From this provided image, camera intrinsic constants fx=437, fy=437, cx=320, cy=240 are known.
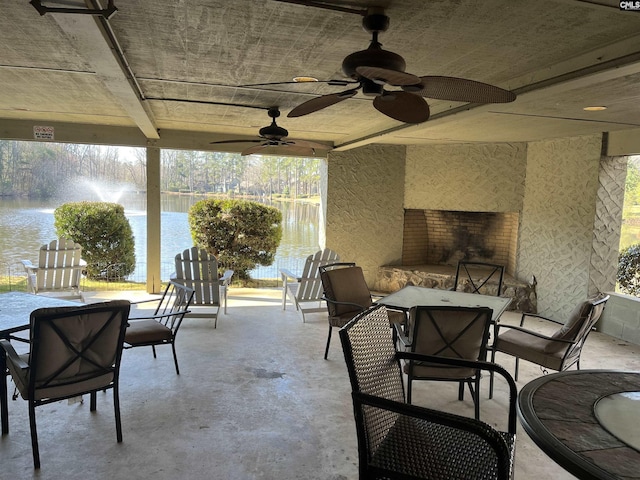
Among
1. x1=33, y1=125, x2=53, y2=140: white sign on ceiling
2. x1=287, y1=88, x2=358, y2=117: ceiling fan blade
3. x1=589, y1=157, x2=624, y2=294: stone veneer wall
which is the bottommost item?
x1=589, y1=157, x2=624, y2=294: stone veneer wall

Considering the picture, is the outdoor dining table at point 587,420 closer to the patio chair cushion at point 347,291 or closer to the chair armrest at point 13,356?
the patio chair cushion at point 347,291

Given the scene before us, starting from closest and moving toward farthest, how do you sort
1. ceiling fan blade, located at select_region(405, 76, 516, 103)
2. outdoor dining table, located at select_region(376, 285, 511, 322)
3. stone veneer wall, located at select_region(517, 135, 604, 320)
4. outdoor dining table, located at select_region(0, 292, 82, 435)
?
ceiling fan blade, located at select_region(405, 76, 516, 103) < outdoor dining table, located at select_region(0, 292, 82, 435) < outdoor dining table, located at select_region(376, 285, 511, 322) < stone veneer wall, located at select_region(517, 135, 604, 320)

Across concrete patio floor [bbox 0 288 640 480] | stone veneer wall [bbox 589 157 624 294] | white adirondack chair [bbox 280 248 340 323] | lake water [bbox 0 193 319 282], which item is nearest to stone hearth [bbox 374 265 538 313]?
stone veneer wall [bbox 589 157 624 294]

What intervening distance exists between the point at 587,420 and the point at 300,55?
262 cm

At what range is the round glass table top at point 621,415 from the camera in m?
1.36

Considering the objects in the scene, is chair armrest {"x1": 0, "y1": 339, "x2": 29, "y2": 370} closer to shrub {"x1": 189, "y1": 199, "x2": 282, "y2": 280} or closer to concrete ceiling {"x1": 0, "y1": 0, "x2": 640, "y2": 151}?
concrete ceiling {"x1": 0, "y1": 0, "x2": 640, "y2": 151}

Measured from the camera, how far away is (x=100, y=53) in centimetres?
276

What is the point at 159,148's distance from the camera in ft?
21.7

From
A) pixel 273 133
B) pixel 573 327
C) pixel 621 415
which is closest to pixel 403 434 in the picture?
pixel 621 415

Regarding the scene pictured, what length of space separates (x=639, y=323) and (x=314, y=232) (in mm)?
5810

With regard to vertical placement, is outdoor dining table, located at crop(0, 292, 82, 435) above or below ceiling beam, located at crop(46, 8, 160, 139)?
below

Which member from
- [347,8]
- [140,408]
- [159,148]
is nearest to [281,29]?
[347,8]

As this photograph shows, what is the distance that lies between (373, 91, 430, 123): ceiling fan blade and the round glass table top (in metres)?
1.65

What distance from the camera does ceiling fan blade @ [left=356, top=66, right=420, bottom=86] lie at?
1.92 metres
